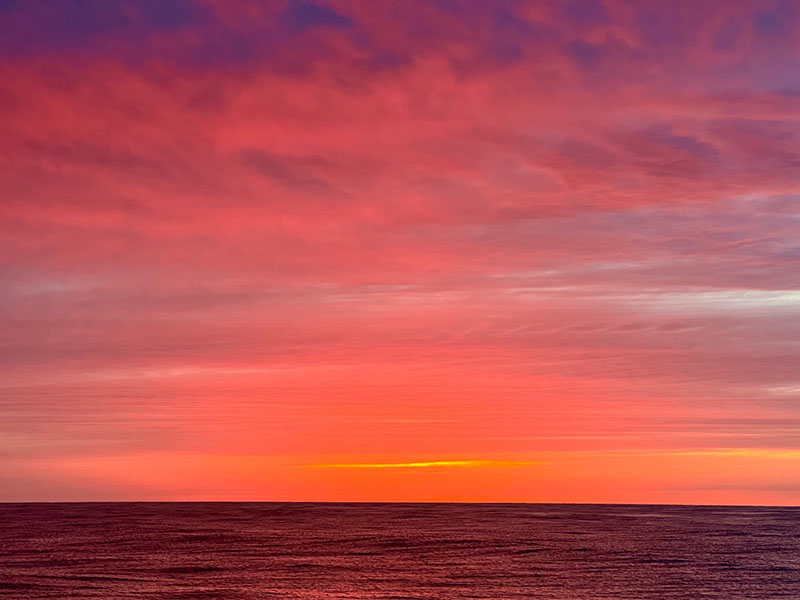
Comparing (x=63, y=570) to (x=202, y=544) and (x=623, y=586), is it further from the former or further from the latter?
(x=623, y=586)

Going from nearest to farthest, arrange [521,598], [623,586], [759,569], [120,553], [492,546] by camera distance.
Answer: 1. [521,598]
2. [623,586]
3. [759,569]
4. [120,553]
5. [492,546]

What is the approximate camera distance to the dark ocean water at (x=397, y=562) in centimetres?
3300

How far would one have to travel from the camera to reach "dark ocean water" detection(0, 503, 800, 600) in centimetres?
3300

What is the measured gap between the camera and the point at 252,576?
36.9 m

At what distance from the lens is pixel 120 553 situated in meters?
45.1

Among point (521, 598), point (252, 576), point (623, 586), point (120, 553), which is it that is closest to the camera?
point (521, 598)

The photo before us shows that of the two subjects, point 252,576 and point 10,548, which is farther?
point 10,548

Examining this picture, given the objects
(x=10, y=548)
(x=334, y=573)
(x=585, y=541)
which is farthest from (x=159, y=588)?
(x=585, y=541)

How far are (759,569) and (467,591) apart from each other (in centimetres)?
1459

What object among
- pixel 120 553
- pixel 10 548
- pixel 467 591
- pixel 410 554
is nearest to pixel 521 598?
pixel 467 591

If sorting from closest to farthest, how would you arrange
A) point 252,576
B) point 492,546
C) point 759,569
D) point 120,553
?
point 252,576
point 759,569
point 120,553
point 492,546

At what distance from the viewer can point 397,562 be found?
41969 mm

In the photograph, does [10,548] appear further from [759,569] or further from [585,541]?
[759,569]

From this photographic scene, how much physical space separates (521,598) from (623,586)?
16.6ft
